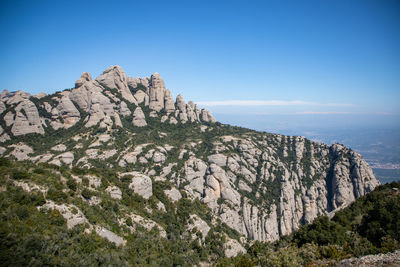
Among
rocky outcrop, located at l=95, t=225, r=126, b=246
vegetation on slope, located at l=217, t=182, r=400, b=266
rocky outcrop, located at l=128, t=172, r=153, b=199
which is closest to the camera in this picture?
vegetation on slope, located at l=217, t=182, r=400, b=266

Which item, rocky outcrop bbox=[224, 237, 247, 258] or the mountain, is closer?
rocky outcrop bbox=[224, 237, 247, 258]

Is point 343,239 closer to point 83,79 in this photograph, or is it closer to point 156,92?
point 156,92

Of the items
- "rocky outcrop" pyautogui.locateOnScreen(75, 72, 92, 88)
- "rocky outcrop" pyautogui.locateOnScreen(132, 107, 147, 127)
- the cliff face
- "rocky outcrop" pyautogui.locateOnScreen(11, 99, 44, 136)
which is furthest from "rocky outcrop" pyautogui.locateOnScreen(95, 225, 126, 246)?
"rocky outcrop" pyautogui.locateOnScreen(75, 72, 92, 88)

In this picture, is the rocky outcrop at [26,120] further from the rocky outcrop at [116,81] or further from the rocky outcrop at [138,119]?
the rocky outcrop at [116,81]

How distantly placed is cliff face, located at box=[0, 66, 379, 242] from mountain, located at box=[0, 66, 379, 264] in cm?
42

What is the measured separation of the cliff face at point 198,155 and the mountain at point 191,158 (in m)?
0.42

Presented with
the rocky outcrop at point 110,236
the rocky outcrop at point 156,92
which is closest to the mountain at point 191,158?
the rocky outcrop at point 156,92

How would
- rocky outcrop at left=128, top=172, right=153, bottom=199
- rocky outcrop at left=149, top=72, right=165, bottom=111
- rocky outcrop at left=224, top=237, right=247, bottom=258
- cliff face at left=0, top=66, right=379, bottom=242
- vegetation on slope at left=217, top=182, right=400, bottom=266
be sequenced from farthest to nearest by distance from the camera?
1. rocky outcrop at left=149, top=72, right=165, bottom=111
2. cliff face at left=0, top=66, right=379, bottom=242
3. rocky outcrop at left=128, top=172, right=153, bottom=199
4. rocky outcrop at left=224, top=237, right=247, bottom=258
5. vegetation on slope at left=217, top=182, right=400, bottom=266

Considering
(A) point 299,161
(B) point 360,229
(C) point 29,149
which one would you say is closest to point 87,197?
(B) point 360,229

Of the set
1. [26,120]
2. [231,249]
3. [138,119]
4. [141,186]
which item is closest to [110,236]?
[141,186]

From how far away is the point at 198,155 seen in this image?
93.3 m

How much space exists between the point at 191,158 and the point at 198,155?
590 centimetres

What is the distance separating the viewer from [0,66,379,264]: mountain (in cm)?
7431

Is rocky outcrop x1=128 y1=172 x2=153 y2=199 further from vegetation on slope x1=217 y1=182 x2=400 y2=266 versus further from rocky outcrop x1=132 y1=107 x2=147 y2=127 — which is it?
rocky outcrop x1=132 y1=107 x2=147 y2=127
